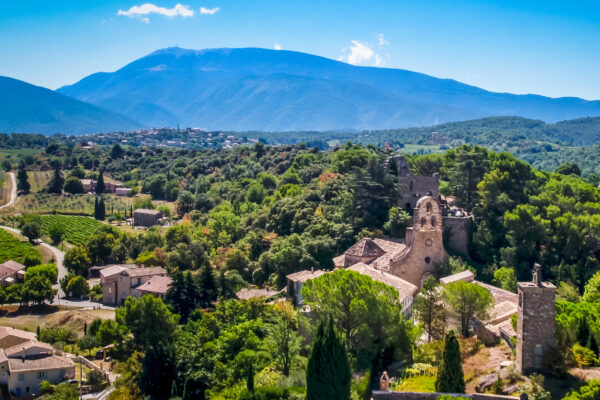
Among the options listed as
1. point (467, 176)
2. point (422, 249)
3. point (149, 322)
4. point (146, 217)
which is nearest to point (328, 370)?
point (422, 249)

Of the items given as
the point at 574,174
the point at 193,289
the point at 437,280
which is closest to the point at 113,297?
the point at 193,289

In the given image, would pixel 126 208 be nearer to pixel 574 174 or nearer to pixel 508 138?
pixel 574 174

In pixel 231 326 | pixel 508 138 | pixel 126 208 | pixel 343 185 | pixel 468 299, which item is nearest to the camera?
pixel 468 299

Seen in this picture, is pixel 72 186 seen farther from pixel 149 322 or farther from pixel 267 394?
pixel 267 394

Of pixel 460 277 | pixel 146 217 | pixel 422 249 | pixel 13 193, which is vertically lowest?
pixel 146 217

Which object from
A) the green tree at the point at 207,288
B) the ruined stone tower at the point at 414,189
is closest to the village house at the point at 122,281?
the green tree at the point at 207,288
